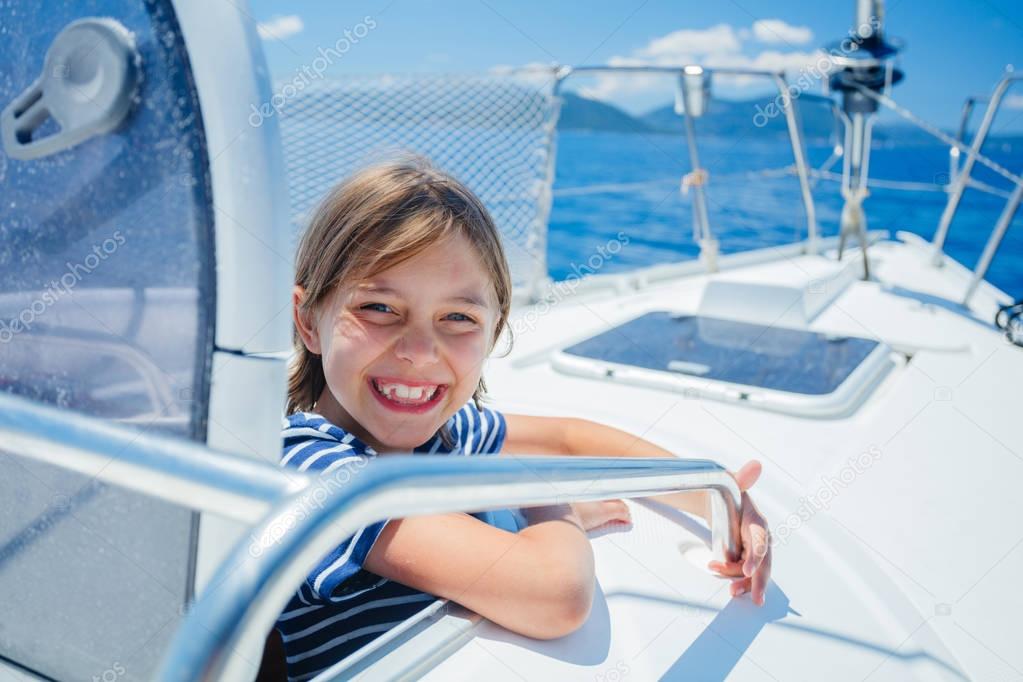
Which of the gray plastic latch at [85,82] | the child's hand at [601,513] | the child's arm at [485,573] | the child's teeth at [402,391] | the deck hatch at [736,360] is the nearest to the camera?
the gray plastic latch at [85,82]

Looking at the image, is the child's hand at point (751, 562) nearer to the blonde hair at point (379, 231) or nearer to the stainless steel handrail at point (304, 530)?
the blonde hair at point (379, 231)

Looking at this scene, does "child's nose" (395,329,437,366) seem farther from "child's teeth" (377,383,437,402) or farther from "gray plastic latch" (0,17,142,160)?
"gray plastic latch" (0,17,142,160)

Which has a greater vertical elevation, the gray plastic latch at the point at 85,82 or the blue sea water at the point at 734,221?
the gray plastic latch at the point at 85,82

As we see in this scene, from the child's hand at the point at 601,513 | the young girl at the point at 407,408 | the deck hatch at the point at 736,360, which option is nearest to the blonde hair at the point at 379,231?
the young girl at the point at 407,408

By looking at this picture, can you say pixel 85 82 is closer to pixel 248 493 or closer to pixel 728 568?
pixel 248 493

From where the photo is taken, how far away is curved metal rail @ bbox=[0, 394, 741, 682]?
0.26 m

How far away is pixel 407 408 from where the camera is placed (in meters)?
0.80

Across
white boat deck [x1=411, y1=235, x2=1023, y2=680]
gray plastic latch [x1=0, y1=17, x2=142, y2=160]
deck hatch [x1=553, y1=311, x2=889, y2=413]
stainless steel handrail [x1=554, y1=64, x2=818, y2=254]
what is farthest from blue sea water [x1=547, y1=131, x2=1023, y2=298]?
gray plastic latch [x1=0, y1=17, x2=142, y2=160]

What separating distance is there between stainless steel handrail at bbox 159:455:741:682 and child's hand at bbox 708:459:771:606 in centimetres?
53

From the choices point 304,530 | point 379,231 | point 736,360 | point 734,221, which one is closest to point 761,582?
point 379,231

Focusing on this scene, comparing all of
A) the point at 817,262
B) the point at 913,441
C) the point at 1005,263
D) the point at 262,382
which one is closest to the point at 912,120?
the point at 817,262

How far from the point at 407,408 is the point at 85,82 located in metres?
0.46

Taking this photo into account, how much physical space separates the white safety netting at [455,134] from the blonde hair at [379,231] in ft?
3.86

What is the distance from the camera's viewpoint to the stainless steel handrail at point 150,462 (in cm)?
29
